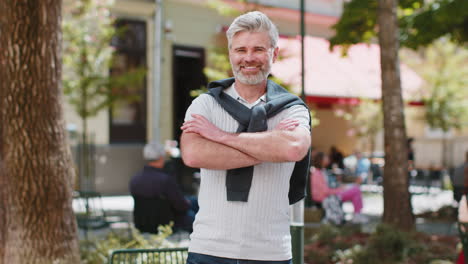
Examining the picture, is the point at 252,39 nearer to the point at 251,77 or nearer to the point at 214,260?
the point at 251,77

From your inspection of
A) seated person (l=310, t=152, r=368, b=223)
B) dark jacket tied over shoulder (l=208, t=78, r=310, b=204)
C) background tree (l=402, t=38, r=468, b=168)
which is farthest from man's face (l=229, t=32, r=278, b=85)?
background tree (l=402, t=38, r=468, b=168)

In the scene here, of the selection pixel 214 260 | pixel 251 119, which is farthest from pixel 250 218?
pixel 251 119

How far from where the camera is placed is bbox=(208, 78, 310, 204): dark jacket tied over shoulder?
7.82ft

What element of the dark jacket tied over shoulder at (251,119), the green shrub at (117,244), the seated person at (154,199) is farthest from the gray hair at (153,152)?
the dark jacket tied over shoulder at (251,119)

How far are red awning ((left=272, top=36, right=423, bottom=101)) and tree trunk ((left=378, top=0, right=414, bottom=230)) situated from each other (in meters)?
7.70

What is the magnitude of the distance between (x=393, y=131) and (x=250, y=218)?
6610mm

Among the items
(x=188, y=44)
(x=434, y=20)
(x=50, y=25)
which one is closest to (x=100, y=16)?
(x=188, y=44)

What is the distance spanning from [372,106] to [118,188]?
862 cm

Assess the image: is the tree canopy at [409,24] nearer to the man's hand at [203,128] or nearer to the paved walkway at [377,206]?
the paved walkway at [377,206]

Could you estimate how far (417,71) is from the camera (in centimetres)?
2188

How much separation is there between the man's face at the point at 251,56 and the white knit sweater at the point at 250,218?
0.20 metres

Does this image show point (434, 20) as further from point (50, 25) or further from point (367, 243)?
point (50, 25)

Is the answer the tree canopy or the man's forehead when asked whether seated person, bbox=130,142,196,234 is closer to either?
the man's forehead

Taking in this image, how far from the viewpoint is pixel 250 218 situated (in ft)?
7.77
